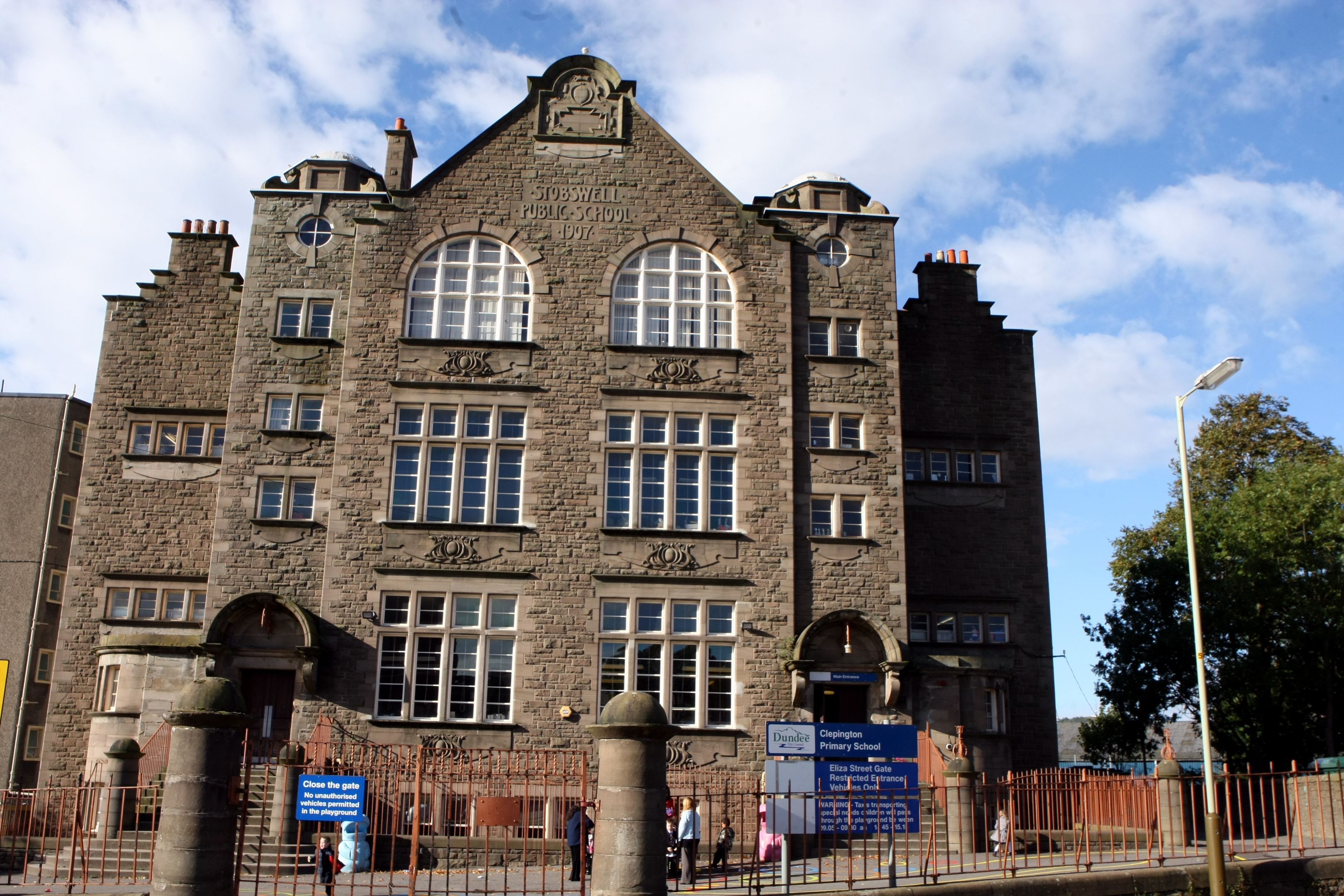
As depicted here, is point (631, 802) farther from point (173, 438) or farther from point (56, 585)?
point (56, 585)

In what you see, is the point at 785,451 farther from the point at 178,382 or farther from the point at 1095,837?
the point at 178,382

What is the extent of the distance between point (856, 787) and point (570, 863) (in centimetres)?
580

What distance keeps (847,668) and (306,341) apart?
14001mm

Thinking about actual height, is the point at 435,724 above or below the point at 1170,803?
above

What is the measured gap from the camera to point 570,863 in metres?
20.3

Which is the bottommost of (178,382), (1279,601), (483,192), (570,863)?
(570,863)

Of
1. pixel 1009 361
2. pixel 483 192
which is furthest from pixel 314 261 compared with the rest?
pixel 1009 361

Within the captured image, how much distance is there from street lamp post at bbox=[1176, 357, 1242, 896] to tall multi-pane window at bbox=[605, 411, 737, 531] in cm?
982

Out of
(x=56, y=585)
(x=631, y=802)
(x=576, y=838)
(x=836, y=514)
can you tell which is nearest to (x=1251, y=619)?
(x=836, y=514)

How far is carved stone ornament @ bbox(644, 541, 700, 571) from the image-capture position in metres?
25.6

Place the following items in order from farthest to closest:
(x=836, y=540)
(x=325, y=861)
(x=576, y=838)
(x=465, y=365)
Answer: (x=465, y=365), (x=836, y=540), (x=576, y=838), (x=325, y=861)

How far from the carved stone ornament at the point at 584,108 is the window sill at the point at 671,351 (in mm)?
5452

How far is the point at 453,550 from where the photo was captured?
25.4 metres

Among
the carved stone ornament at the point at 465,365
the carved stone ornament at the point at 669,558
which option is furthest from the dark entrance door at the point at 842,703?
the carved stone ornament at the point at 465,365
